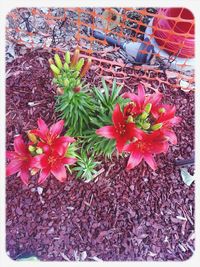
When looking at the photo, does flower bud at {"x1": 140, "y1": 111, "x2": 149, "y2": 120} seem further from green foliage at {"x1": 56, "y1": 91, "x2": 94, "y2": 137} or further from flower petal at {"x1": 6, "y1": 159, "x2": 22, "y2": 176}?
flower petal at {"x1": 6, "y1": 159, "x2": 22, "y2": 176}

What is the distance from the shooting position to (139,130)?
1568 millimetres

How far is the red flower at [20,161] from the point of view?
1683 millimetres

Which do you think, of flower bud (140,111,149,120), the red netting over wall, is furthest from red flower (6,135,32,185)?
the red netting over wall

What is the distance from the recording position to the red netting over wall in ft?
7.99

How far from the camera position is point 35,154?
1.67 m

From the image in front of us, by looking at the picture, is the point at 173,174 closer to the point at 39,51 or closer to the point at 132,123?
the point at 132,123

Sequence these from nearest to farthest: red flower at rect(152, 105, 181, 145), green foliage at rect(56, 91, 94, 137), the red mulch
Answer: red flower at rect(152, 105, 181, 145)
green foliage at rect(56, 91, 94, 137)
the red mulch

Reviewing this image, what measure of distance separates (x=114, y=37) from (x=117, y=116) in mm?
1101

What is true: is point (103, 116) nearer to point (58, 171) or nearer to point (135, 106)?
point (135, 106)

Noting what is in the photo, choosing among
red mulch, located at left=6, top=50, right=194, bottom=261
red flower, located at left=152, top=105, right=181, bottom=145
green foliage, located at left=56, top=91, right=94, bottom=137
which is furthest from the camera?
red mulch, located at left=6, top=50, right=194, bottom=261

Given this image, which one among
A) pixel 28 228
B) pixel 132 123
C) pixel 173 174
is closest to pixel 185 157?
pixel 173 174

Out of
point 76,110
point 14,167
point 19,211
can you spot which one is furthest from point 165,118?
point 19,211

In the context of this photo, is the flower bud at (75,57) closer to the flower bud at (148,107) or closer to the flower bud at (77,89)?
the flower bud at (77,89)

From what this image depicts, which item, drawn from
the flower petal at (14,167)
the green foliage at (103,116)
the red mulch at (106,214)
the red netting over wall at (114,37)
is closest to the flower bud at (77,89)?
the green foliage at (103,116)
